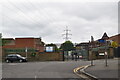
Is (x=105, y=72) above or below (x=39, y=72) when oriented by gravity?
above

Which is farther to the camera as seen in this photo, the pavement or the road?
the road

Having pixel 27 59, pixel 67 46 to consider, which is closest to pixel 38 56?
pixel 27 59

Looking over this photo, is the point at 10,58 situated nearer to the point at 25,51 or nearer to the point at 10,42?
the point at 25,51

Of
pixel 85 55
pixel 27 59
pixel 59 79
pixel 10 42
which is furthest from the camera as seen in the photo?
pixel 10 42

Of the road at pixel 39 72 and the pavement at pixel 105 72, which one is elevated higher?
the pavement at pixel 105 72

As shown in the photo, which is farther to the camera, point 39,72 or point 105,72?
point 39,72

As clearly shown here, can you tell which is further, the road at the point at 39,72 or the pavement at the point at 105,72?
the road at the point at 39,72

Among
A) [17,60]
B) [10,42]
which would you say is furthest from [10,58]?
[10,42]

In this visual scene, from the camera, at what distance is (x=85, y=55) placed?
49156 millimetres

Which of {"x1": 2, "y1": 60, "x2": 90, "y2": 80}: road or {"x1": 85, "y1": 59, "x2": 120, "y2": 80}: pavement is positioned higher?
{"x1": 85, "y1": 59, "x2": 120, "y2": 80}: pavement

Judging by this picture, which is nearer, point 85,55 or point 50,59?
point 50,59

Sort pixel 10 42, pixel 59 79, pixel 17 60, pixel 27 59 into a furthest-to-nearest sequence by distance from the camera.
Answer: pixel 10 42
pixel 27 59
pixel 17 60
pixel 59 79

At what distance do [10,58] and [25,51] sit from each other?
18.5 feet

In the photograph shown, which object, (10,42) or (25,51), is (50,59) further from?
(10,42)
